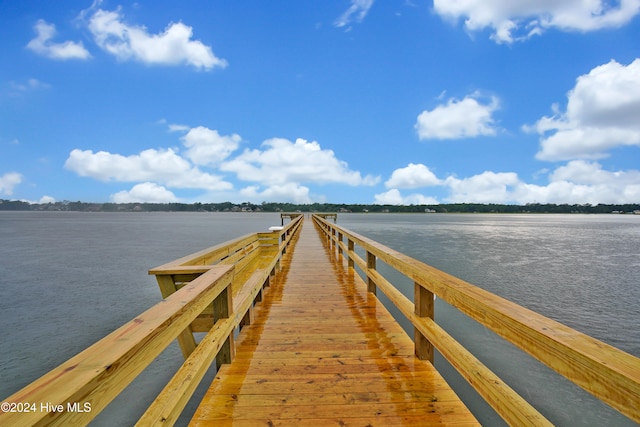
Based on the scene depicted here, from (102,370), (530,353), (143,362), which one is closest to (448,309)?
(530,353)

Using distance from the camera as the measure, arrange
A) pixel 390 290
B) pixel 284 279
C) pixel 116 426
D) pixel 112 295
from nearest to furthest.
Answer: pixel 390 290, pixel 116 426, pixel 284 279, pixel 112 295

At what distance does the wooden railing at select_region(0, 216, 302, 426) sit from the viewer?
826 mm

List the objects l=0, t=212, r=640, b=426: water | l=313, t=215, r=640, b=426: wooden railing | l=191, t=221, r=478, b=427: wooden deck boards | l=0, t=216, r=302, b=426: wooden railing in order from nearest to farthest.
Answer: l=0, t=216, r=302, b=426: wooden railing
l=313, t=215, r=640, b=426: wooden railing
l=191, t=221, r=478, b=427: wooden deck boards
l=0, t=212, r=640, b=426: water

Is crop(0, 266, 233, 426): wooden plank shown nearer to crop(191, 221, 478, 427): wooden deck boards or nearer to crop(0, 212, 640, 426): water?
crop(191, 221, 478, 427): wooden deck boards

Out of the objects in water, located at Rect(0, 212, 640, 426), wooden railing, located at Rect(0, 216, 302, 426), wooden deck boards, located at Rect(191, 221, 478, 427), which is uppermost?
wooden railing, located at Rect(0, 216, 302, 426)

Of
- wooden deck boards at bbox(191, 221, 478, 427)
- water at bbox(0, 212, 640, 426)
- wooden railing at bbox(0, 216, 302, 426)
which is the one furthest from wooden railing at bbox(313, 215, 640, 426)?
water at bbox(0, 212, 640, 426)

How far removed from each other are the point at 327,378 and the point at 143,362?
63.5 inches

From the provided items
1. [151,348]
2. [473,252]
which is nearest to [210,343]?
[151,348]

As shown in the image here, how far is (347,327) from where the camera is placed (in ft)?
11.9

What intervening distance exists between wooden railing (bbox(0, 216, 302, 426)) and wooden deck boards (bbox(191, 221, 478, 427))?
379mm

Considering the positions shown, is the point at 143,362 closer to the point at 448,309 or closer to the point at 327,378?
the point at 327,378

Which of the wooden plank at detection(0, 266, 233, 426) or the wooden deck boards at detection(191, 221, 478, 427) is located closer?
the wooden plank at detection(0, 266, 233, 426)

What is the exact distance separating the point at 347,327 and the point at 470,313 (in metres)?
2.08

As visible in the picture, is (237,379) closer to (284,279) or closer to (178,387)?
(178,387)
